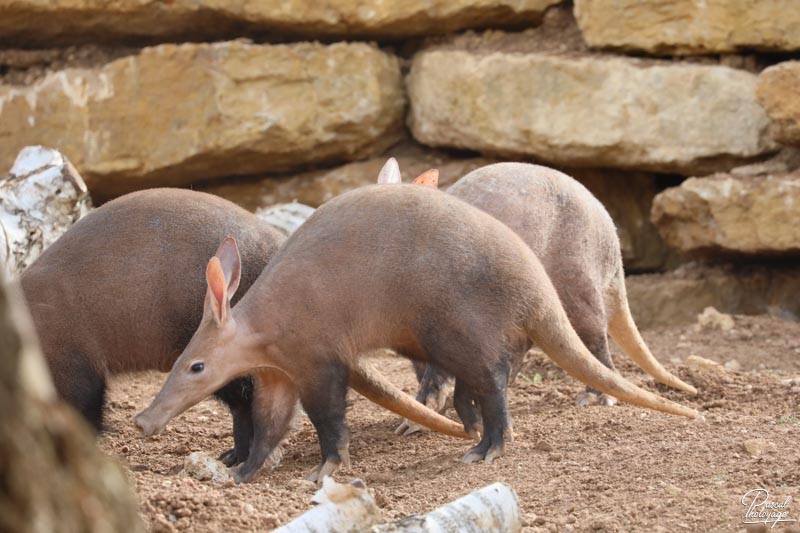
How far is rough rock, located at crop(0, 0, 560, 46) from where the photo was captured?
825 centimetres

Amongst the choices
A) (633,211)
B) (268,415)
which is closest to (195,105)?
(633,211)

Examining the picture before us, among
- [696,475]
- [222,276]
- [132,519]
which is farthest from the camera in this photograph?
[222,276]

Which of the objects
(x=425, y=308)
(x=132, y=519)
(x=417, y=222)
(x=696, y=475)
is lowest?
(x=696, y=475)

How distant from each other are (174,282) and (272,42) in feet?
13.1

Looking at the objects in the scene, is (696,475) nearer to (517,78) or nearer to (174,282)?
(174,282)

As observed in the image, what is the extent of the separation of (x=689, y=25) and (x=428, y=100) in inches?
79.6

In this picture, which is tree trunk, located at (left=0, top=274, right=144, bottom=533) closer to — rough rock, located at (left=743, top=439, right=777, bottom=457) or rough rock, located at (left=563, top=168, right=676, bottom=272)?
rough rock, located at (left=743, top=439, right=777, bottom=457)

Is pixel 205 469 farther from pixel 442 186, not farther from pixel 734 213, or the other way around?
pixel 734 213

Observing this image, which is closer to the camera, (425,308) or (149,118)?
(425,308)

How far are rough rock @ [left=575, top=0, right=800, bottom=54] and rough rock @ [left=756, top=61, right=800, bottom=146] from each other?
5.8 inches

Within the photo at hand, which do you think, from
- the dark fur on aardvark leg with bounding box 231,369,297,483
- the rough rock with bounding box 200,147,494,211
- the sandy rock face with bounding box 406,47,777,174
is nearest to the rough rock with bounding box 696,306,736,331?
the sandy rock face with bounding box 406,47,777,174

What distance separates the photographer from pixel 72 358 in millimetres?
5250

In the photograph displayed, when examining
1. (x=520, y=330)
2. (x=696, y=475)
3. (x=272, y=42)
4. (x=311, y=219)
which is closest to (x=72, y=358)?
(x=311, y=219)

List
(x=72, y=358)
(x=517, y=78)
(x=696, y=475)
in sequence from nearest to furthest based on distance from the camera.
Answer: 1. (x=696, y=475)
2. (x=72, y=358)
3. (x=517, y=78)
